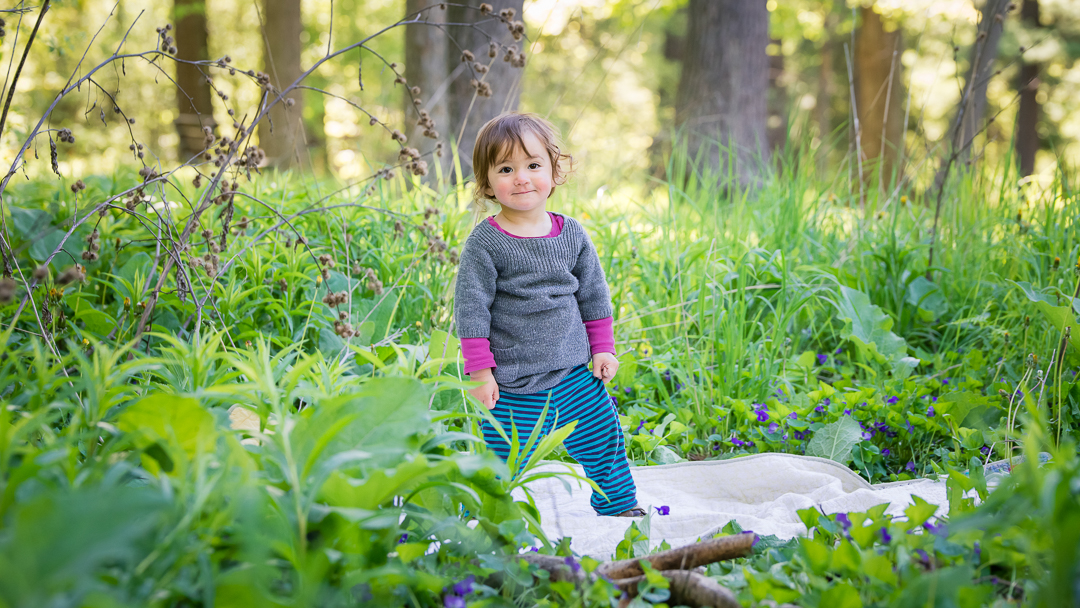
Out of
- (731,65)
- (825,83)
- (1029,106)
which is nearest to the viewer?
(731,65)

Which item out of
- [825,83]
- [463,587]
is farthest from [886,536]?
[825,83]

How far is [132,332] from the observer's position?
2318 millimetres

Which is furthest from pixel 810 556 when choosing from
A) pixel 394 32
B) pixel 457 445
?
pixel 394 32

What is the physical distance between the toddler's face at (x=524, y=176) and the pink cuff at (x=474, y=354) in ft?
1.32

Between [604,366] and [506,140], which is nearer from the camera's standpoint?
[506,140]

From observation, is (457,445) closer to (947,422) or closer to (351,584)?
(351,584)

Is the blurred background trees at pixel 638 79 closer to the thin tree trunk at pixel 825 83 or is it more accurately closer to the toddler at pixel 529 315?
the thin tree trunk at pixel 825 83

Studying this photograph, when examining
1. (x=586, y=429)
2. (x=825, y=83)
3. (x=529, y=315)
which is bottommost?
(x=586, y=429)

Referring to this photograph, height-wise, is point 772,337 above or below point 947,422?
above

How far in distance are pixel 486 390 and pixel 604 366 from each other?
390mm

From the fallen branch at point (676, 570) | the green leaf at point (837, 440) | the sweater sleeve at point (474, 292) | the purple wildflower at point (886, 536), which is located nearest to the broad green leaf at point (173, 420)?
the fallen branch at point (676, 570)

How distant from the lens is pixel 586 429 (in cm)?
204

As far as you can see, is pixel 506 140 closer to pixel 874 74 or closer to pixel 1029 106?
pixel 874 74

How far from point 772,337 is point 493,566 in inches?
69.4
